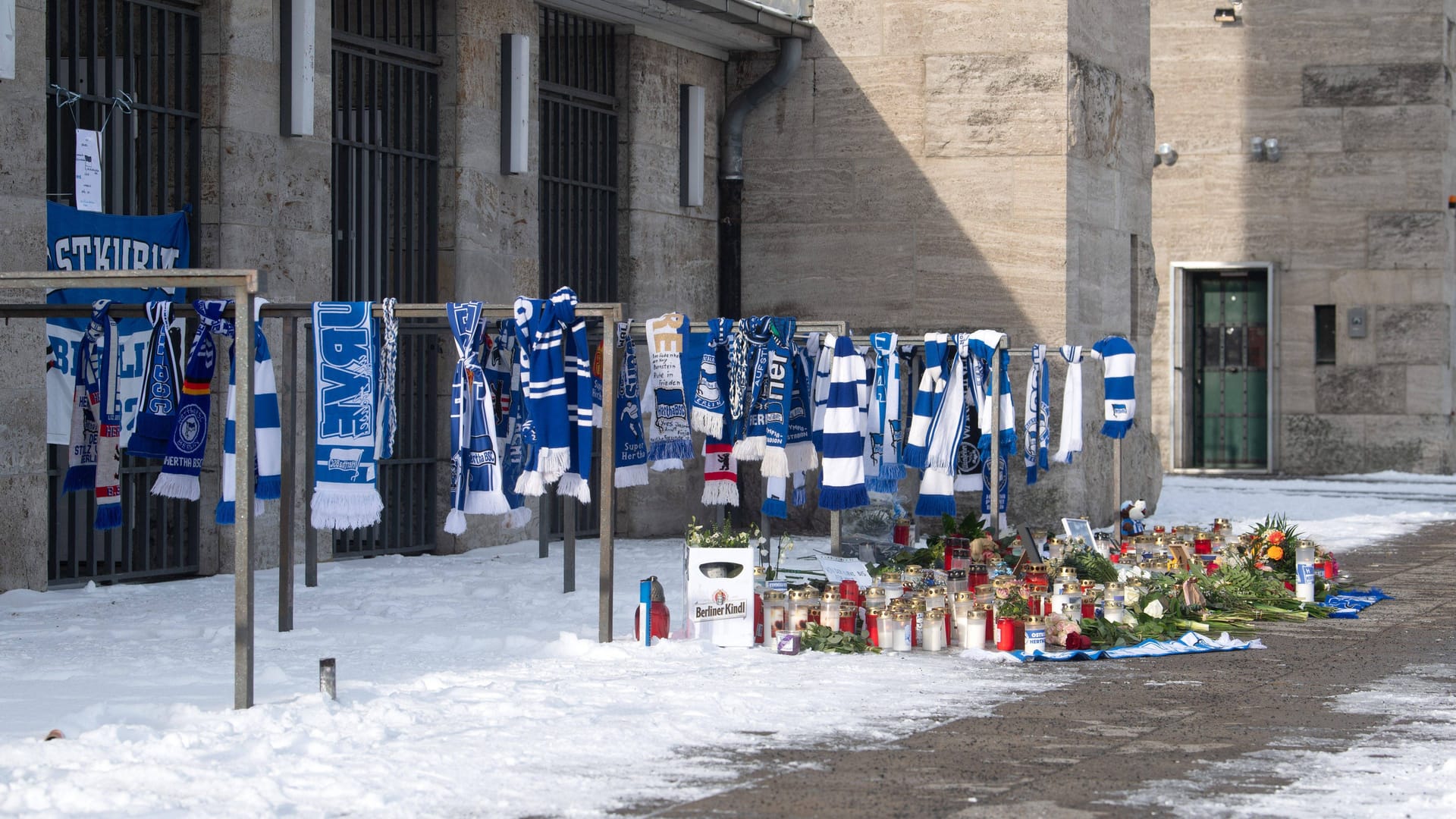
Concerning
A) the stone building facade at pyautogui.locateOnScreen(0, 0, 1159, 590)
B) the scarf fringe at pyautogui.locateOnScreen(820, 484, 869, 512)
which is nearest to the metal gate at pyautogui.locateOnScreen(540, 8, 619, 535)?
the stone building facade at pyautogui.locateOnScreen(0, 0, 1159, 590)

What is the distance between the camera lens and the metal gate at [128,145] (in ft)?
42.1

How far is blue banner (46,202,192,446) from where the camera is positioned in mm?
12023

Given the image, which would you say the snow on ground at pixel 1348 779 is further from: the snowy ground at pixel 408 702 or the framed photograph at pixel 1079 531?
the framed photograph at pixel 1079 531

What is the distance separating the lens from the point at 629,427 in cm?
1252

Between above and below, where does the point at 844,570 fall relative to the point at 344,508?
below

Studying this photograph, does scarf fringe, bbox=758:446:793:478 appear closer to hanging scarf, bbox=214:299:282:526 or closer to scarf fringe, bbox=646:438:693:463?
scarf fringe, bbox=646:438:693:463

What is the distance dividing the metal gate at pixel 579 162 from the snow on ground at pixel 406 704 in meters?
5.27

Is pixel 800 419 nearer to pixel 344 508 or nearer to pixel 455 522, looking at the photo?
pixel 455 522

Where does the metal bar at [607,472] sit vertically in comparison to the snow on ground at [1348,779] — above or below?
above

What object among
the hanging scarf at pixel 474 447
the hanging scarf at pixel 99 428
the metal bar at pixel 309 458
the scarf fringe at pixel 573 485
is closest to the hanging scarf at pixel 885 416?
the scarf fringe at pixel 573 485

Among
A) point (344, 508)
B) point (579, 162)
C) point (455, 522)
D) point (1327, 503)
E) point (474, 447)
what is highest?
point (579, 162)

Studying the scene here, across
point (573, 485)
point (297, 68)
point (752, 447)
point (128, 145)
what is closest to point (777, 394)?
point (752, 447)

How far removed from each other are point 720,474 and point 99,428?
169 inches

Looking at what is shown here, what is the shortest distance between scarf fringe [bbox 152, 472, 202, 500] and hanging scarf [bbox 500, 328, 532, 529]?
71.5 inches
